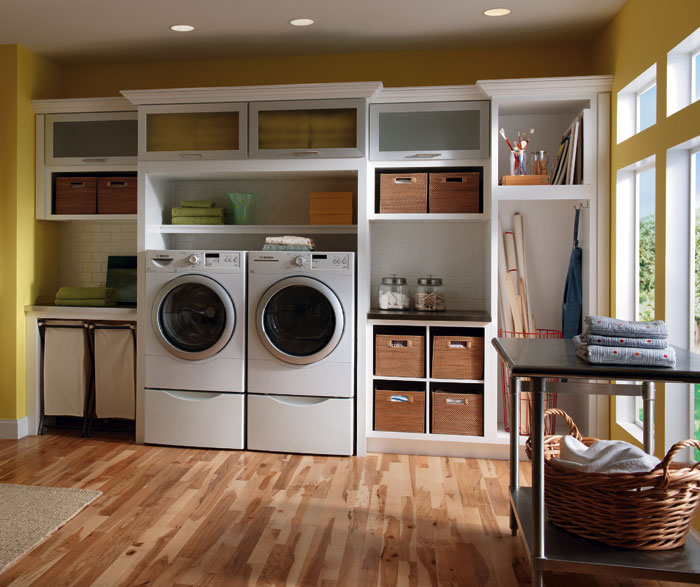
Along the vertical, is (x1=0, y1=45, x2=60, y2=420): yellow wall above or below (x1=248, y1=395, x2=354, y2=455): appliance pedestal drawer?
above

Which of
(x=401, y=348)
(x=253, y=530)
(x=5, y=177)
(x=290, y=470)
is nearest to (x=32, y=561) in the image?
(x=253, y=530)

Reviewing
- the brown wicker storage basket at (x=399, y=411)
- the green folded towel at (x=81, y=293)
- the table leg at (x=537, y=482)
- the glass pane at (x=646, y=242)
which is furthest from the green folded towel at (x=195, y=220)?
the table leg at (x=537, y=482)

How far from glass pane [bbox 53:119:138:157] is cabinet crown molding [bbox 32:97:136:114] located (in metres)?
0.08

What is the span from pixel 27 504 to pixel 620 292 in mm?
3294

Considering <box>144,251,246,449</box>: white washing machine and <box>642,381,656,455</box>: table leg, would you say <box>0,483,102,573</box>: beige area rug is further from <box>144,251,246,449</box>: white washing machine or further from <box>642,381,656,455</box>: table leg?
<box>642,381,656,455</box>: table leg

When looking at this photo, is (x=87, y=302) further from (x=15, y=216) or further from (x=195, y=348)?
(x=195, y=348)

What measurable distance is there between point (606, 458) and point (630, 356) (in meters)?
0.40

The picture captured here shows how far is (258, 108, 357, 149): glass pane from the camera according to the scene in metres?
3.78

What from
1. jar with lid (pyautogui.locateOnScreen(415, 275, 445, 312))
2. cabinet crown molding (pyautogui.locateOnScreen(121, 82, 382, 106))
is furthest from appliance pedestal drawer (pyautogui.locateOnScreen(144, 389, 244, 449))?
cabinet crown molding (pyautogui.locateOnScreen(121, 82, 382, 106))

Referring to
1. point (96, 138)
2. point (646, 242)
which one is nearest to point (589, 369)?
point (646, 242)

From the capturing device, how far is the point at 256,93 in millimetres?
3803

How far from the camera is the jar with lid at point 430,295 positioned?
3.98 meters

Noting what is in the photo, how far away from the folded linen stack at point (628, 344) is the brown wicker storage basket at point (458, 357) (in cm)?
171

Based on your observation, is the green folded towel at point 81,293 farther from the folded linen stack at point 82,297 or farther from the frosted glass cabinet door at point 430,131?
the frosted glass cabinet door at point 430,131
